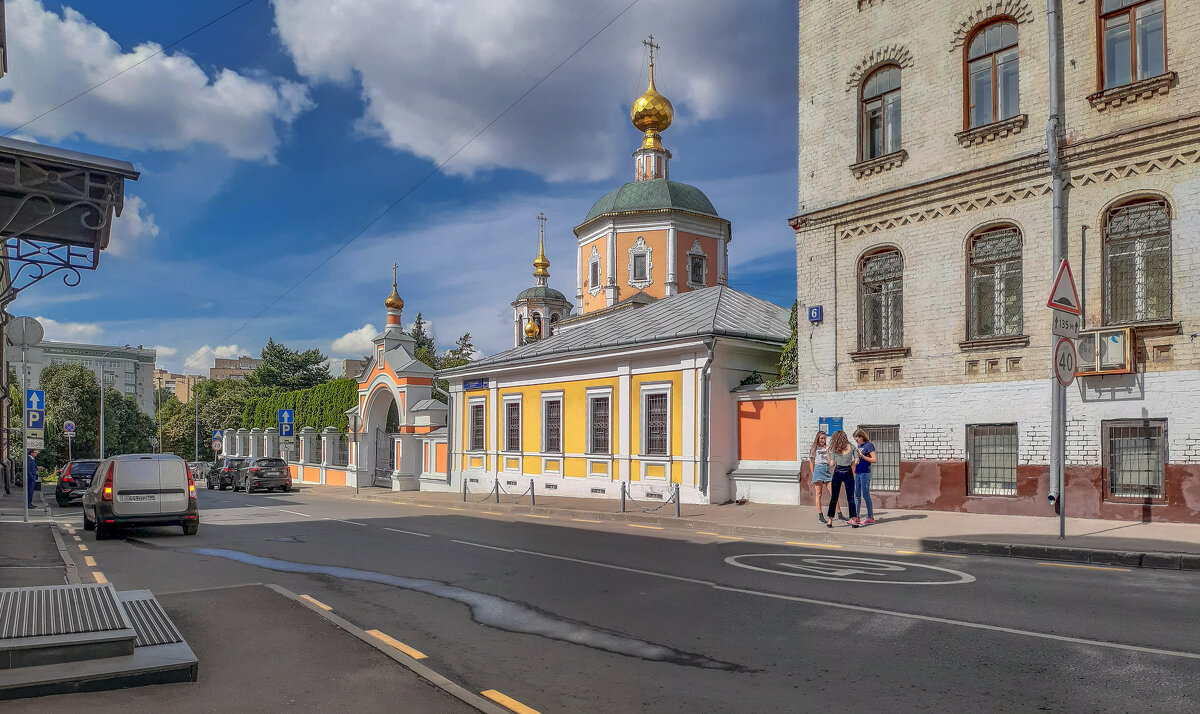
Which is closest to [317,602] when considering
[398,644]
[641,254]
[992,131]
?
[398,644]

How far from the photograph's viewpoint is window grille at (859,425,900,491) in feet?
57.9

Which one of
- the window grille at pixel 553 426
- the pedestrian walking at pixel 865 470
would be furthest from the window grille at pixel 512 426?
the pedestrian walking at pixel 865 470

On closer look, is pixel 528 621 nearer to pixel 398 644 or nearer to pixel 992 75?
pixel 398 644

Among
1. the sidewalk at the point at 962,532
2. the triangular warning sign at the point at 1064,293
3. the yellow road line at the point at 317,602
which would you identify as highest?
the triangular warning sign at the point at 1064,293

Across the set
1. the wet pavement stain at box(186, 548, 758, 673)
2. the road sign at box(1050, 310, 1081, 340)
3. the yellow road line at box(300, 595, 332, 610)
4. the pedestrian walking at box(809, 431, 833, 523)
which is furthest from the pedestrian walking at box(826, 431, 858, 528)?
the yellow road line at box(300, 595, 332, 610)

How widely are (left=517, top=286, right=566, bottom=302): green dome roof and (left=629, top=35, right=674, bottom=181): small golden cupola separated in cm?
1956

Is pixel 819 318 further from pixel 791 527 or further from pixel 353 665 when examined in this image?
pixel 353 665

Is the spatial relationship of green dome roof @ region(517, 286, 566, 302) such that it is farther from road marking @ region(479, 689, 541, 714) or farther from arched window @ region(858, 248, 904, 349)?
road marking @ region(479, 689, 541, 714)

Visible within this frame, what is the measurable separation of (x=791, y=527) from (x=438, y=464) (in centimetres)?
2108

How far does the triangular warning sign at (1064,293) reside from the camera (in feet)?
40.5

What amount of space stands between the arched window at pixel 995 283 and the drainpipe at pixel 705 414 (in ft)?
21.1

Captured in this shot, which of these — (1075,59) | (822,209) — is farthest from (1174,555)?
(822,209)

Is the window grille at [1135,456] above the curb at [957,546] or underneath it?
above

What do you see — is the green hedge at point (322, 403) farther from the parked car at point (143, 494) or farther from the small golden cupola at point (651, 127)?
the parked car at point (143, 494)
